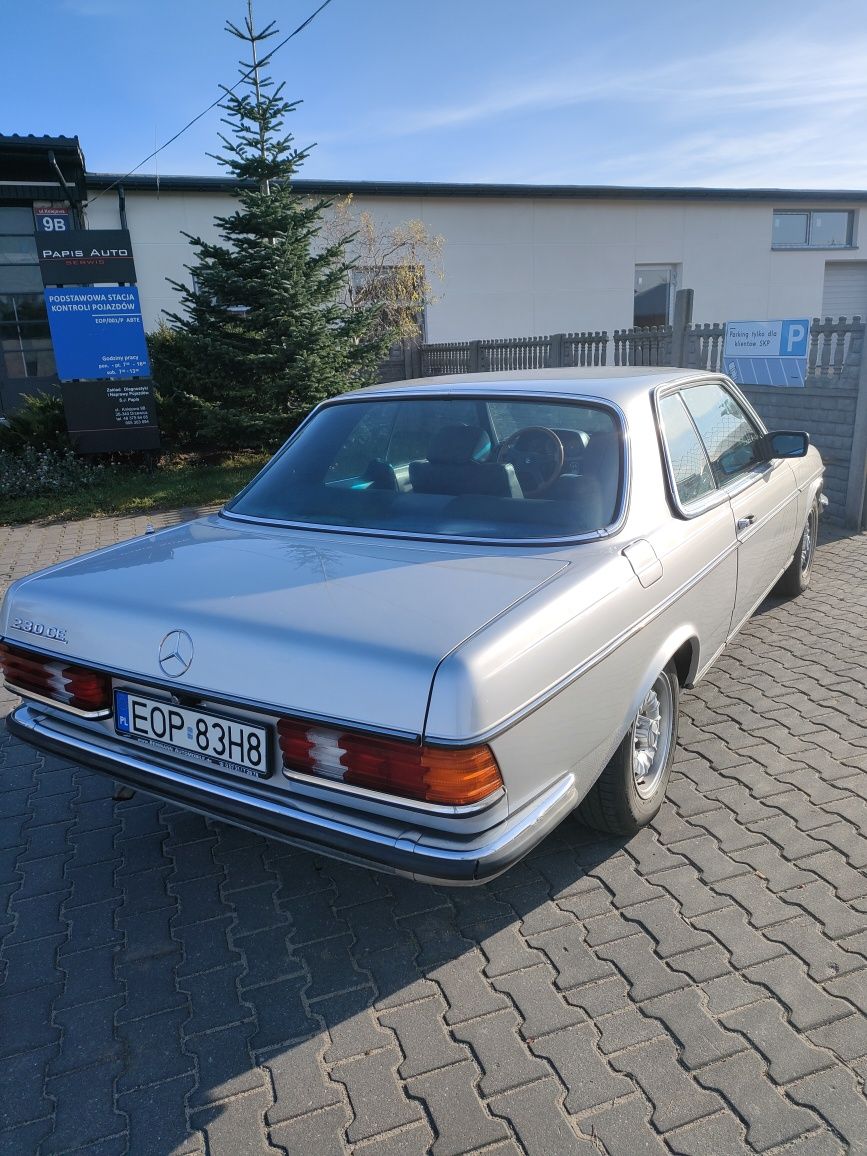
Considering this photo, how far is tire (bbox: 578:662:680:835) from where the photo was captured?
9.10 feet

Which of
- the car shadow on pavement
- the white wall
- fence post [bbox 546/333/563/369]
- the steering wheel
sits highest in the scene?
the white wall

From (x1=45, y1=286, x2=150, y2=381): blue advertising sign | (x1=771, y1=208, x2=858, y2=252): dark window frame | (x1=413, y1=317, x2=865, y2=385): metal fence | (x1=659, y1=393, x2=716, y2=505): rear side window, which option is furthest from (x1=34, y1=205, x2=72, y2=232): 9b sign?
(x1=771, y1=208, x2=858, y2=252): dark window frame

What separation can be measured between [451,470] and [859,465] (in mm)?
5914

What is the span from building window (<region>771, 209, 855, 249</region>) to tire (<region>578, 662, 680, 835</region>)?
808 inches

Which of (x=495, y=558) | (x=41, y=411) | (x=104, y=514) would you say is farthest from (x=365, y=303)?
(x=495, y=558)

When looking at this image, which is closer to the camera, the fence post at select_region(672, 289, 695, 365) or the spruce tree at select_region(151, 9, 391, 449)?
the fence post at select_region(672, 289, 695, 365)

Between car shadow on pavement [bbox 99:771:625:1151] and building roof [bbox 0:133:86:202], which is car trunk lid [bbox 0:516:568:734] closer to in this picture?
car shadow on pavement [bbox 99:771:625:1151]

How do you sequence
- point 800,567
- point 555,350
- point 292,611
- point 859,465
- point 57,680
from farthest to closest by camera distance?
point 555,350, point 859,465, point 800,567, point 57,680, point 292,611

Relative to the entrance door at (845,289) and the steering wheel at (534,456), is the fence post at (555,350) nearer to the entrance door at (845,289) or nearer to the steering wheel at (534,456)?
the steering wheel at (534,456)

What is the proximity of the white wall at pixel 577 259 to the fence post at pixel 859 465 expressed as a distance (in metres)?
11.6

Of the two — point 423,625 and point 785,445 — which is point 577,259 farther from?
point 423,625

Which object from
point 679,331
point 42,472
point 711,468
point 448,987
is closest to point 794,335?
point 679,331

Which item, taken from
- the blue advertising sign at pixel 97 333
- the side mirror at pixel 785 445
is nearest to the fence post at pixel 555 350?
the blue advertising sign at pixel 97 333

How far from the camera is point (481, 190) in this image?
1697cm
